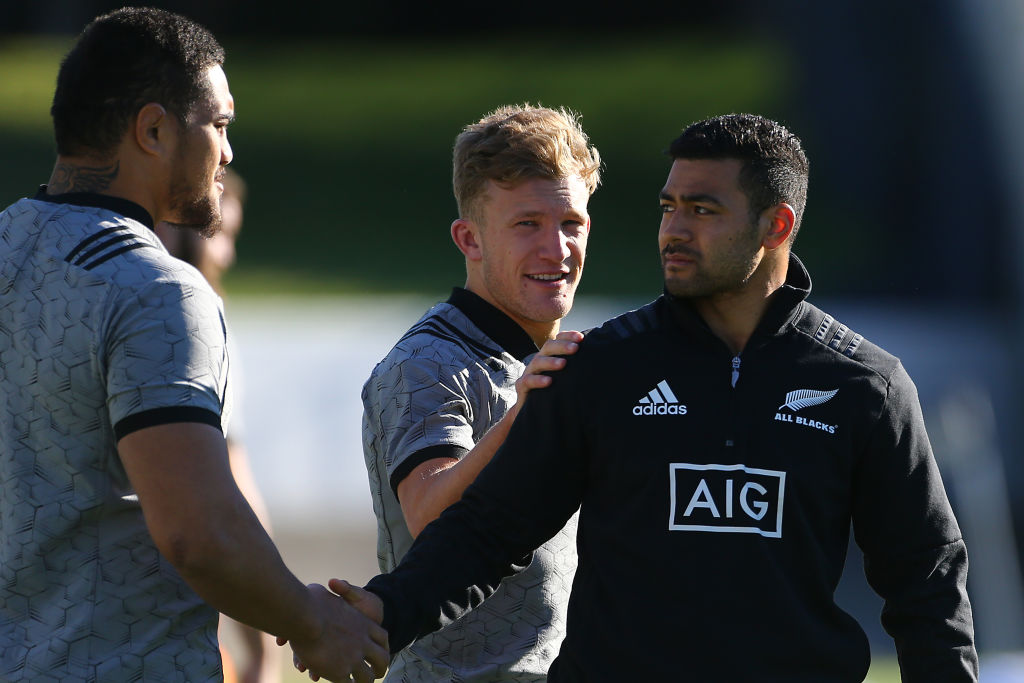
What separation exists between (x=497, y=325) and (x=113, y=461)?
3.37ft

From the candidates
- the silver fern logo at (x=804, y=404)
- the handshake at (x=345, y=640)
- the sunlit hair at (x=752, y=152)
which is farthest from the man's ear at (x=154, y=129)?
the silver fern logo at (x=804, y=404)

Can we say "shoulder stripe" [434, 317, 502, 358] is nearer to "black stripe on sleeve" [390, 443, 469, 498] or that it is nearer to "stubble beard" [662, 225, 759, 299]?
"black stripe on sleeve" [390, 443, 469, 498]

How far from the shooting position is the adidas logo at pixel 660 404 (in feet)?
8.90

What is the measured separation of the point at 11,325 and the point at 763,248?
1503mm

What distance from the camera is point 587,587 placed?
2740 mm

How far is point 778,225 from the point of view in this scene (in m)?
2.87

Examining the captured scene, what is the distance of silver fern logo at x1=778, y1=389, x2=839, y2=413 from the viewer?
8.90 feet

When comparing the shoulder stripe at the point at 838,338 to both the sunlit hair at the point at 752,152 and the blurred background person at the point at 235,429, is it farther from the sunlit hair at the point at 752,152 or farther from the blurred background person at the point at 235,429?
the blurred background person at the point at 235,429

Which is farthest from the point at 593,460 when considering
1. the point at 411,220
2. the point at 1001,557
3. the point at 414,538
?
the point at 411,220

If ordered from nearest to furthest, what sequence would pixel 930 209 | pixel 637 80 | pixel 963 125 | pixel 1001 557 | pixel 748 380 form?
pixel 748 380 < pixel 1001 557 < pixel 963 125 < pixel 930 209 < pixel 637 80

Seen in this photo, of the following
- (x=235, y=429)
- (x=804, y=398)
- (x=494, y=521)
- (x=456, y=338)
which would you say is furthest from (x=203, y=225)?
(x=235, y=429)

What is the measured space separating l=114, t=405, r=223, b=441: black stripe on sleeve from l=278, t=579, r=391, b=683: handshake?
1.54 ft

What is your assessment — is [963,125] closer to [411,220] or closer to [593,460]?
[593,460]

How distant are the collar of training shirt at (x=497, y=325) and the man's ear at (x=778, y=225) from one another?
0.66 metres
